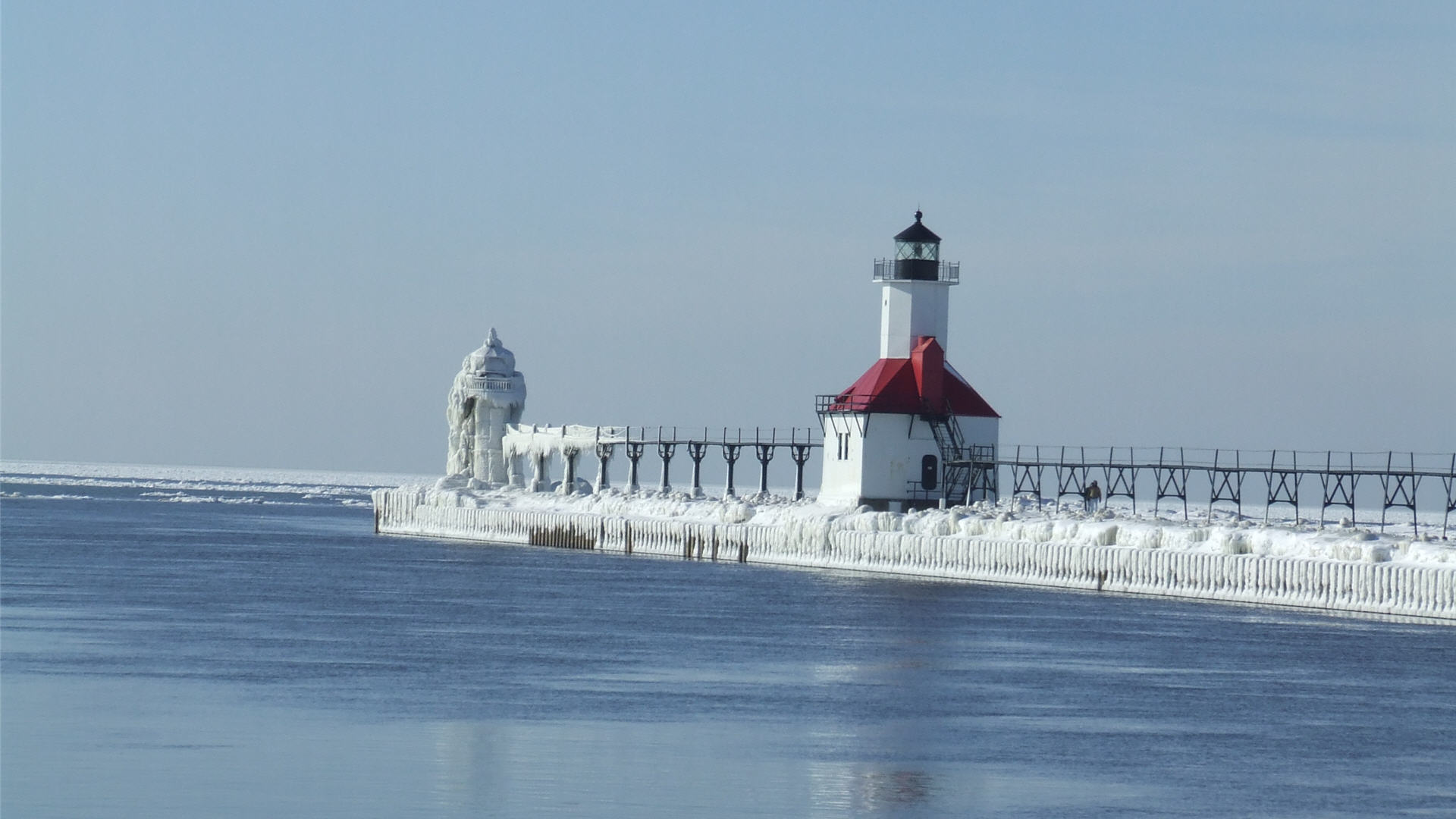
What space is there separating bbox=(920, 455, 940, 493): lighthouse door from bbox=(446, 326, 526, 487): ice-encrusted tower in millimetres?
23105

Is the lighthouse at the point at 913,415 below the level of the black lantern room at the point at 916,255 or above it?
below

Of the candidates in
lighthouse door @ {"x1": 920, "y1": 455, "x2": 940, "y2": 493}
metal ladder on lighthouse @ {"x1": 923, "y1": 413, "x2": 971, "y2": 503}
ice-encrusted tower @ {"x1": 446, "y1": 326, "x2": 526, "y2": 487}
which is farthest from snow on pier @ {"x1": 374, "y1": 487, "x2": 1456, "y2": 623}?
ice-encrusted tower @ {"x1": 446, "y1": 326, "x2": 526, "y2": 487}

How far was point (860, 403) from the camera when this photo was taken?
5447 cm

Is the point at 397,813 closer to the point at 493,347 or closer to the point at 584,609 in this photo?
the point at 584,609

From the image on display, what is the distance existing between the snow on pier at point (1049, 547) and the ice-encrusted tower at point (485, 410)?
6256mm

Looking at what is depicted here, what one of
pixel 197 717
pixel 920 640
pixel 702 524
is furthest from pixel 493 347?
pixel 197 717

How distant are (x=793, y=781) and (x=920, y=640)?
534 inches

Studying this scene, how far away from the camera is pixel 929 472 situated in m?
54.9

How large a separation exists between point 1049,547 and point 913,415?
32.6 ft

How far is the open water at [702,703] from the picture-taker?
59.2 ft

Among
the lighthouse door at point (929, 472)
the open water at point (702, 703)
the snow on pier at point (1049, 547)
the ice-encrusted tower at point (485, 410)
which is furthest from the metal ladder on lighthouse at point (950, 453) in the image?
the ice-encrusted tower at point (485, 410)

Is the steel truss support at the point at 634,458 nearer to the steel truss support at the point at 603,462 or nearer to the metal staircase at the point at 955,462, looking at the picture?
the steel truss support at the point at 603,462

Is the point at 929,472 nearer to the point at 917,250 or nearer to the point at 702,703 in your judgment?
the point at 917,250

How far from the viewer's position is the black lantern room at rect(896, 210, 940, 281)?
55781 millimetres
